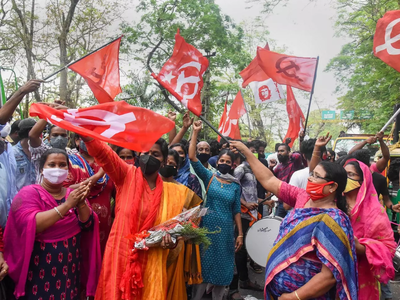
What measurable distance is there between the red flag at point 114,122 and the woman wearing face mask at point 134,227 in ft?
0.36

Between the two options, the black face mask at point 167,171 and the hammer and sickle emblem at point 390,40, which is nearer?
the black face mask at point 167,171

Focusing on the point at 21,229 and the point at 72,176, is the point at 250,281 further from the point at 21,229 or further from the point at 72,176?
the point at 21,229

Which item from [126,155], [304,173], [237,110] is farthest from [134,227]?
[237,110]

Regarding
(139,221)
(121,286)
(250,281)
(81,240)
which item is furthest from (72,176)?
(250,281)

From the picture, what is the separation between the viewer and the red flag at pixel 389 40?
4422 mm

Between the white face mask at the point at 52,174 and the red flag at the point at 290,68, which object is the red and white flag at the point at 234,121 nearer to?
the red flag at the point at 290,68

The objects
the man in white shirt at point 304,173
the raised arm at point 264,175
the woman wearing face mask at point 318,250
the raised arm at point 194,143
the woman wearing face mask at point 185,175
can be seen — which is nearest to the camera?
the woman wearing face mask at point 318,250

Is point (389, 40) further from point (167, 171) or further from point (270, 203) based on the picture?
point (167, 171)

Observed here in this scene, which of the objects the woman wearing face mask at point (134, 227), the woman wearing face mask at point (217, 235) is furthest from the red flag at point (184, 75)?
the woman wearing face mask at point (134, 227)

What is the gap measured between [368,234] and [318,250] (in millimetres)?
1004

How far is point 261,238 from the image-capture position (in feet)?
14.0

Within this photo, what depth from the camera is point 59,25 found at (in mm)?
15188

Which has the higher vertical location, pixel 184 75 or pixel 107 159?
pixel 184 75

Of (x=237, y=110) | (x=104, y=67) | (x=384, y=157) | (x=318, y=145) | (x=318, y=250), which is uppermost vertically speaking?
(x=237, y=110)
